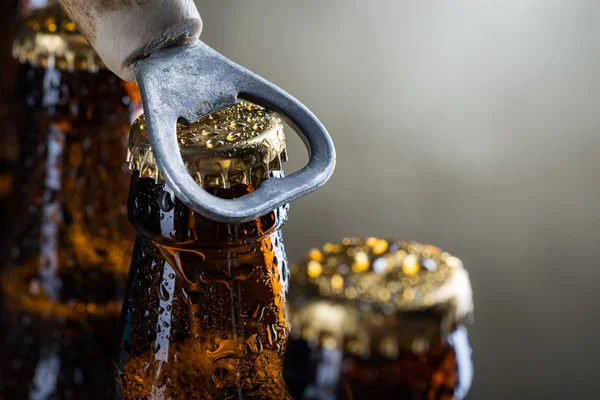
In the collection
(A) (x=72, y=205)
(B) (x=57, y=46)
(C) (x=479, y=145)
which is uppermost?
(B) (x=57, y=46)

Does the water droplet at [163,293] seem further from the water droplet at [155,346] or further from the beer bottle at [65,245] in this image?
the beer bottle at [65,245]

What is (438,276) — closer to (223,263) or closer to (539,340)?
(223,263)

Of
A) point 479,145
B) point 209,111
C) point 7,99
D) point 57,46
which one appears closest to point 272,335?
point 209,111

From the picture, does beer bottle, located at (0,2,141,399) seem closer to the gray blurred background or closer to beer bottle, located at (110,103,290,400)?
beer bottle, located at (110,103,290,400)

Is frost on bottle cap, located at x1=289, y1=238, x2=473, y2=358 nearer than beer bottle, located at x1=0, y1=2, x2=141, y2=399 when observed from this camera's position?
Yes

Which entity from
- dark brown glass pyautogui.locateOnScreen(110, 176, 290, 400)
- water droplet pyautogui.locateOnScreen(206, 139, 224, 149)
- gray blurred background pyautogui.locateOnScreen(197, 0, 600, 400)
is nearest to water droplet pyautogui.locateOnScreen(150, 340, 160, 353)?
dark brown glass pyautogui.locateOnScreen(110, 176, 290, 400)

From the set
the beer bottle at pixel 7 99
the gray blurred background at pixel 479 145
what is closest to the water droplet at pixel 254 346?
the beer bottle at pixel 7 99

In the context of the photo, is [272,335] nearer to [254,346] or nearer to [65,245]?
[254,346]
